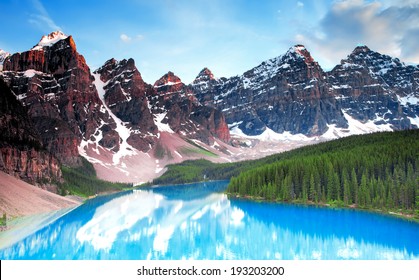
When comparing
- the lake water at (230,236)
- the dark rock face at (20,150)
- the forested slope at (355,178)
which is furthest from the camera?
the dark rock face at (20,150)

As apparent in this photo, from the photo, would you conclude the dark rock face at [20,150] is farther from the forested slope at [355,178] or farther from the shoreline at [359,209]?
the shoreline at [359,209]

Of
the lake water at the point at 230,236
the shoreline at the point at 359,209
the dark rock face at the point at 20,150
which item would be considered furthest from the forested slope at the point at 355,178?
the dark rock face at the point at 20,150

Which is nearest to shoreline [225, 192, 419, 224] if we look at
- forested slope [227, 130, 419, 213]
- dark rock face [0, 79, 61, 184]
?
forested slope [227, 130, 419, 213]

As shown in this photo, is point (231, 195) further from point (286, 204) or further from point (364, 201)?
point (364, 201)

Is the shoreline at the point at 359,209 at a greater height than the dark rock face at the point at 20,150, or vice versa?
the dark rock face at the point at 20,150

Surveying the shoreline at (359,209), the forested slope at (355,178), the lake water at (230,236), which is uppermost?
the forested slope at (355,178)

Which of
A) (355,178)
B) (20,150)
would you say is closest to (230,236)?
(355,178)
